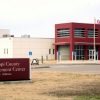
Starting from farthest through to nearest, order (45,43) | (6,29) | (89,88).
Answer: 1. (6,29)
2. (45,43)
3. (89,88)

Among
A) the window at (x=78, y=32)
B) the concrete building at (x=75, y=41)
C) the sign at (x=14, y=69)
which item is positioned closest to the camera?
the sign at (x=14, y=69)

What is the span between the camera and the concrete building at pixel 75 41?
273 ft

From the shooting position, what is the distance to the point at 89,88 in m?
20.8

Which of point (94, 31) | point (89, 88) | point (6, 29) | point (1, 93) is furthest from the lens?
point (6, 29)

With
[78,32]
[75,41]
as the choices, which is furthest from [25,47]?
[78,32]

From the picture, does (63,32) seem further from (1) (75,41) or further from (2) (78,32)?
(1) (75,41)

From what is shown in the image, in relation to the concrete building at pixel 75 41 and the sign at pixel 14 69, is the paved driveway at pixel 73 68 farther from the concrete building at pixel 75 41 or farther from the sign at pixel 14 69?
the concrete building at pixel 75 41

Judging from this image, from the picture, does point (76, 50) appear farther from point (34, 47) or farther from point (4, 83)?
point (4, 83)

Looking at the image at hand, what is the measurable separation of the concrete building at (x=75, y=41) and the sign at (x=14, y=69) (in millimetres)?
57046

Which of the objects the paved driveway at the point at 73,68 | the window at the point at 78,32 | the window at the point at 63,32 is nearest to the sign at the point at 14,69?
the paved driveway at the point at 73,68

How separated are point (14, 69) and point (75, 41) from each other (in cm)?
5920

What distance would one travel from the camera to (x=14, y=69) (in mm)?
24719

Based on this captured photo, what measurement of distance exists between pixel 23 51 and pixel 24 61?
203 feet

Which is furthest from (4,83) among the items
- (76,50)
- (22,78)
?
(76,50)
